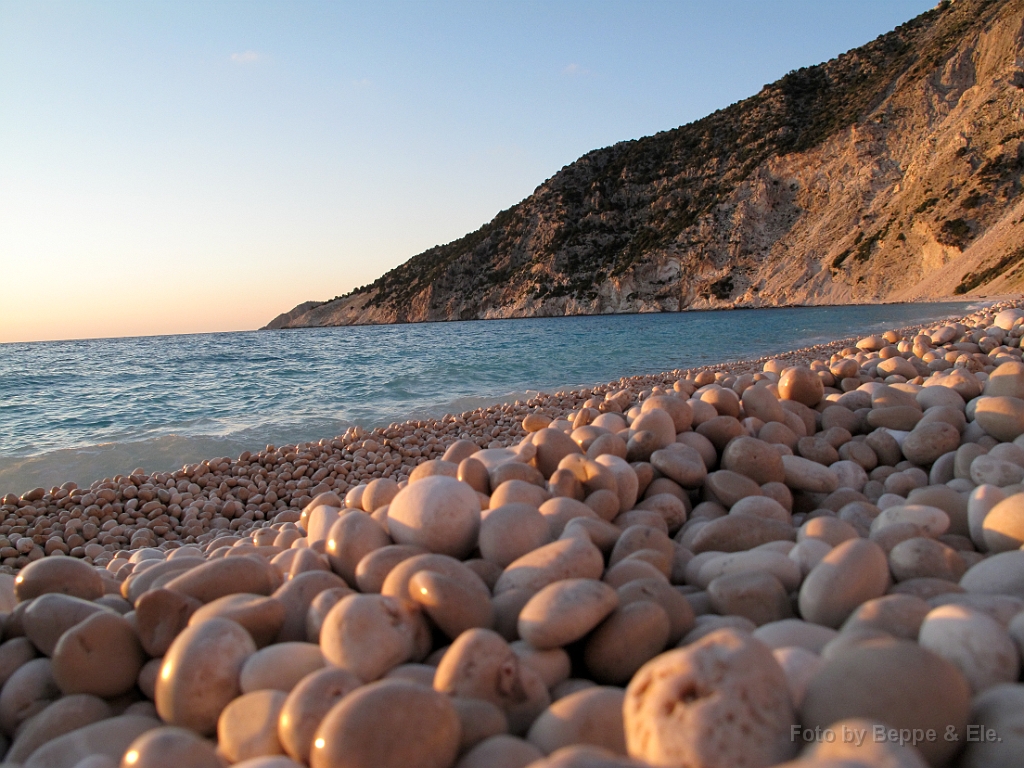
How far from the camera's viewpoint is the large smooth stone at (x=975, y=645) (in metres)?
1.27

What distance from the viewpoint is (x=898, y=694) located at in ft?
3.72

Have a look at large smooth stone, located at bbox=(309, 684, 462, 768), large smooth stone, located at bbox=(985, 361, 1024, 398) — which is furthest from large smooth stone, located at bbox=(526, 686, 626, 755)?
large smooth stone, located at bbox=(985, 361, 1024, 398)

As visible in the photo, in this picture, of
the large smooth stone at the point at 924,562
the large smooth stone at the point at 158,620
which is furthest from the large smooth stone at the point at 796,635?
the large smooth stone at the point at 158,620

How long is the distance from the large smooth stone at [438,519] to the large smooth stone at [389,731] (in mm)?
936

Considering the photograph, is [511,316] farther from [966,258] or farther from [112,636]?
[112,636]

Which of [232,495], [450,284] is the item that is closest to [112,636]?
[232,495]

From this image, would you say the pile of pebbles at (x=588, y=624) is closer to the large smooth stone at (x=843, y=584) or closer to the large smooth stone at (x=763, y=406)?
the large smooth stone at (x=843, y=584)

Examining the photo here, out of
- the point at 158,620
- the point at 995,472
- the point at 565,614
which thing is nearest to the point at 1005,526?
the point at 995,472

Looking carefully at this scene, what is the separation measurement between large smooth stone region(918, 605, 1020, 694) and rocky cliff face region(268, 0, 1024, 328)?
1358 inches

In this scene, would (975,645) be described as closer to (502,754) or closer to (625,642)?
(625,642)

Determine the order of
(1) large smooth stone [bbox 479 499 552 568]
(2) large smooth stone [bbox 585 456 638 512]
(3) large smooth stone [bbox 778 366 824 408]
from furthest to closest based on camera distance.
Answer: (3) large smooth stone [bbox 778 366 824 408] < (2) large smooth stone [bbox 585 456 638 512] < (1) large smooth stone [bbox 479 499 552 568]

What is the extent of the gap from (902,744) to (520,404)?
7.98m

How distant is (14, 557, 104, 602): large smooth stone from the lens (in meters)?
2.09

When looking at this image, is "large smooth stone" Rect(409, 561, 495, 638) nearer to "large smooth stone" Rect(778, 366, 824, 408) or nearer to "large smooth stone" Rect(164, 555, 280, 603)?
"large smooth stone" Rect(164, 555, 280, 603)
